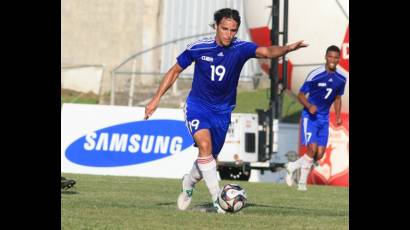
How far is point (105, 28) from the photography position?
3988cm

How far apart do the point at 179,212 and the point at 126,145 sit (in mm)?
13099

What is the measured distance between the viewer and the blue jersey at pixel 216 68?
12.3m

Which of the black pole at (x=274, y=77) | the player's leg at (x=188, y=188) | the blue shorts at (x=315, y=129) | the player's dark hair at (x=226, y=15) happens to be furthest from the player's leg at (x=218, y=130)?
the black pole at (x=274, y=77)

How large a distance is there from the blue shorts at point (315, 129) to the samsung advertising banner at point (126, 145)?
16.6 feet

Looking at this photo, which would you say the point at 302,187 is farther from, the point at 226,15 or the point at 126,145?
the point at 226,15

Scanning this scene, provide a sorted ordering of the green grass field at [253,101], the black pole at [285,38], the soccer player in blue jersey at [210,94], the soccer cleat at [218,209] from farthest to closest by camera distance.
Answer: the green grass field at [253,101]
the black pole at [285,38]
the soccer player in blue jersey at [210,94]
the soccer cleat at [218,209]

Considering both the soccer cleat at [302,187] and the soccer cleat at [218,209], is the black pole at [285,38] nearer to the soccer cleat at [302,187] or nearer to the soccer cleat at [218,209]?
the soccer cleat at [302,187]

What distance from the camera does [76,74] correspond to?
1411 inches

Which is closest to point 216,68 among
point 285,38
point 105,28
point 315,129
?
point 315,129

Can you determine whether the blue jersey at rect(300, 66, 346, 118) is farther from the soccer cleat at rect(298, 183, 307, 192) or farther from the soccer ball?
the soccer ball

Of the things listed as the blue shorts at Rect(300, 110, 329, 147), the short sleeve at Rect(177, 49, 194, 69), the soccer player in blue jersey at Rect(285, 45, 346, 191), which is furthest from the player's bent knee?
the blue shorts at Rect(300, 110, 329, 147)
